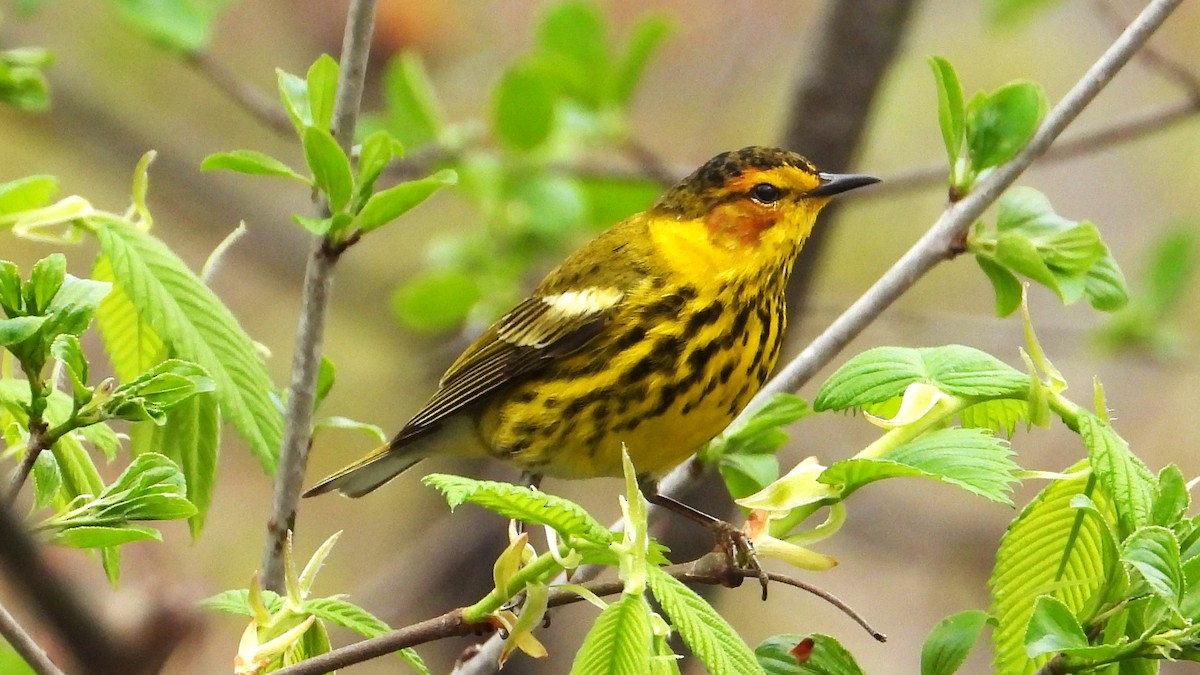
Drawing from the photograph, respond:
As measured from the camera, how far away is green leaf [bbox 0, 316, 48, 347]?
4.90 ft

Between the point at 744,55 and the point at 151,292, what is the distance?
5840mm

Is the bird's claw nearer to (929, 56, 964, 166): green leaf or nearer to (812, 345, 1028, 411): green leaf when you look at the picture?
(812, 345, 1028, 411): green leaf

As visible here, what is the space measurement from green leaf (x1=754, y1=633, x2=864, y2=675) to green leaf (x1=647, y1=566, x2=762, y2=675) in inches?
11.3

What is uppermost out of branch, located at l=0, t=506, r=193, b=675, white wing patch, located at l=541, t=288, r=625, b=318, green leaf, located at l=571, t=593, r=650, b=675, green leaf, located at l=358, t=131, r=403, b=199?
white wing patch, located at l=541, t=288, r=625, b=318

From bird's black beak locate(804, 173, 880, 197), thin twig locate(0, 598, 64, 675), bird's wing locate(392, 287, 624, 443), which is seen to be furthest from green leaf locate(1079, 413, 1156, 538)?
bird's wing locate(392, 287, 624, 443)

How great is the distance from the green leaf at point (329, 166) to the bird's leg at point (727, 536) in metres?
0.72

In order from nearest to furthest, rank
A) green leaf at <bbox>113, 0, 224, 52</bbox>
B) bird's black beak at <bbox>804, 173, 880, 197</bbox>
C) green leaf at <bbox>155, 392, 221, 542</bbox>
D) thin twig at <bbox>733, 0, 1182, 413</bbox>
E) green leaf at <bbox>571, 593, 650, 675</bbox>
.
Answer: green leaf at <bbox>571, 593, 650, 675</bbox> → green leaf at <bbox>155, 392, 221, 542</bbox> → thin twig at <bbox>733, 0, 1182, 413</bbox> → bird's black beak at <bbox>804, 173, 880, 197</bbox> → green leaf at <bbox>113, 0, 224, 52</bbox>

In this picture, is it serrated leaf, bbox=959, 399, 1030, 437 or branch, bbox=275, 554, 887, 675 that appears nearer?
branch, bbox=275, 554, 887, 675

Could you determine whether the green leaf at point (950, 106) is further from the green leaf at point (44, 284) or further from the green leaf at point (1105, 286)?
the green leaf at point (44, 284)

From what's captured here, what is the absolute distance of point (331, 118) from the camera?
2023mm

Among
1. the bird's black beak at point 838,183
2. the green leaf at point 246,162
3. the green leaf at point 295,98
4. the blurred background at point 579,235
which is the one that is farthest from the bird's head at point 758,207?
the blurred background at point 579,235

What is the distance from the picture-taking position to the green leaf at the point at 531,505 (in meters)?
1.33

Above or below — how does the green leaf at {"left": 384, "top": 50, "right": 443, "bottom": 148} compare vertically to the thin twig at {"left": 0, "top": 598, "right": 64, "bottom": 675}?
above

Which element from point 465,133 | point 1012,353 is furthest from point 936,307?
point 465,133
